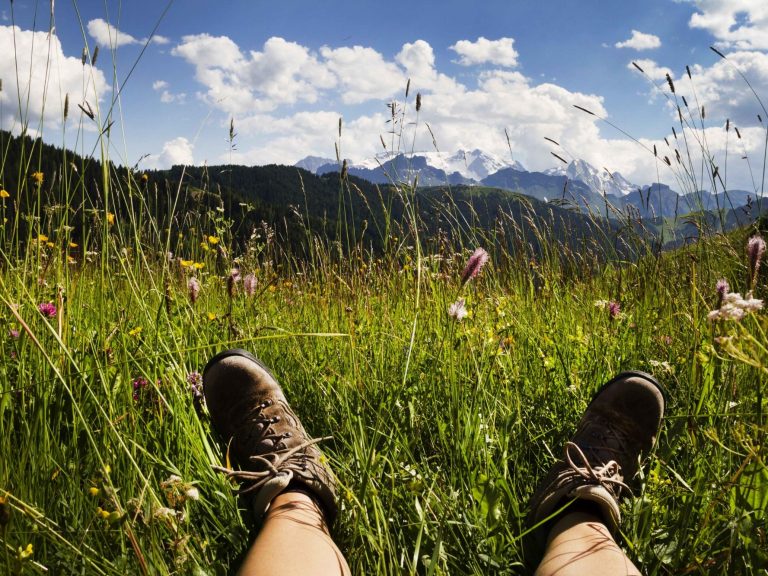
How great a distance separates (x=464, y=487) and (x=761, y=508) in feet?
2.41

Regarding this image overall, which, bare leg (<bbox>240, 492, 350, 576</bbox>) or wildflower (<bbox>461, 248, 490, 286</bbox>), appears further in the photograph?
wildflower (<bbox>461, 248, 490, 286</bbox>)

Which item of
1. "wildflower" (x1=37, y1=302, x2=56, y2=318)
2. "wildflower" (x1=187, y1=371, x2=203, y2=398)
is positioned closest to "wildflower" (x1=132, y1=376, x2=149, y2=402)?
"wildflower" (x1=187, y1=371, x2=203, y2=398)

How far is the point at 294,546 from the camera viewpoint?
126cm

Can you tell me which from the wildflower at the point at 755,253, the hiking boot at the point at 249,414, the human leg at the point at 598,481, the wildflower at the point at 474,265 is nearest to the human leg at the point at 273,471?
the hiking boot at the point at 249,414

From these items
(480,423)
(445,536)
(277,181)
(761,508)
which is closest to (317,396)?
(480,423)

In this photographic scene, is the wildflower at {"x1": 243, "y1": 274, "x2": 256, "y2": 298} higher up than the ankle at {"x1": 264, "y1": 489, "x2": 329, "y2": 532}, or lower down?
higher up

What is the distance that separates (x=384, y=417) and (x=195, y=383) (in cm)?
76

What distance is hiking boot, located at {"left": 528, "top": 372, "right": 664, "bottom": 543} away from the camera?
160cm

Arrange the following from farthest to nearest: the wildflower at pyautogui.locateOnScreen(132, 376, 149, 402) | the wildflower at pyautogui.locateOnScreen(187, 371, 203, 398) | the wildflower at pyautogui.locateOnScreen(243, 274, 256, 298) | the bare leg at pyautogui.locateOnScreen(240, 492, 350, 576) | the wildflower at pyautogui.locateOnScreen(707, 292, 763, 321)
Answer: the wildflower at pyautogui.locateOnScreen(243, 274, 256, 298)
the wildflower at pyautogui.locateOnScreen(187, 371, 203, 398)
the wildflower at pyautogui.locateOnScreen(132, 376, 149, 402)
the bare leg at pyautogui.locateOnScreen(240, 492, 350, 576)
the wildflower at pyautogui.locateOnScreen(707, 292, 763, 321)

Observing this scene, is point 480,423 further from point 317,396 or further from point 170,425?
point 170,425

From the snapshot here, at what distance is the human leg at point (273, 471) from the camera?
1233 mm

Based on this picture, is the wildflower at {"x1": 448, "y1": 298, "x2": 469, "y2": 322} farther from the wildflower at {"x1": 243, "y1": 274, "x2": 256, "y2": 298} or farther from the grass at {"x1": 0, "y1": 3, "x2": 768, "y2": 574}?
the wildflower at {"x1": 243, "y1": 274, "x2": 256, "y2": 298}

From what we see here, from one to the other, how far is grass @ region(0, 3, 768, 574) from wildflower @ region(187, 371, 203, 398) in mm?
25

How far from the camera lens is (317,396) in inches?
86.7
